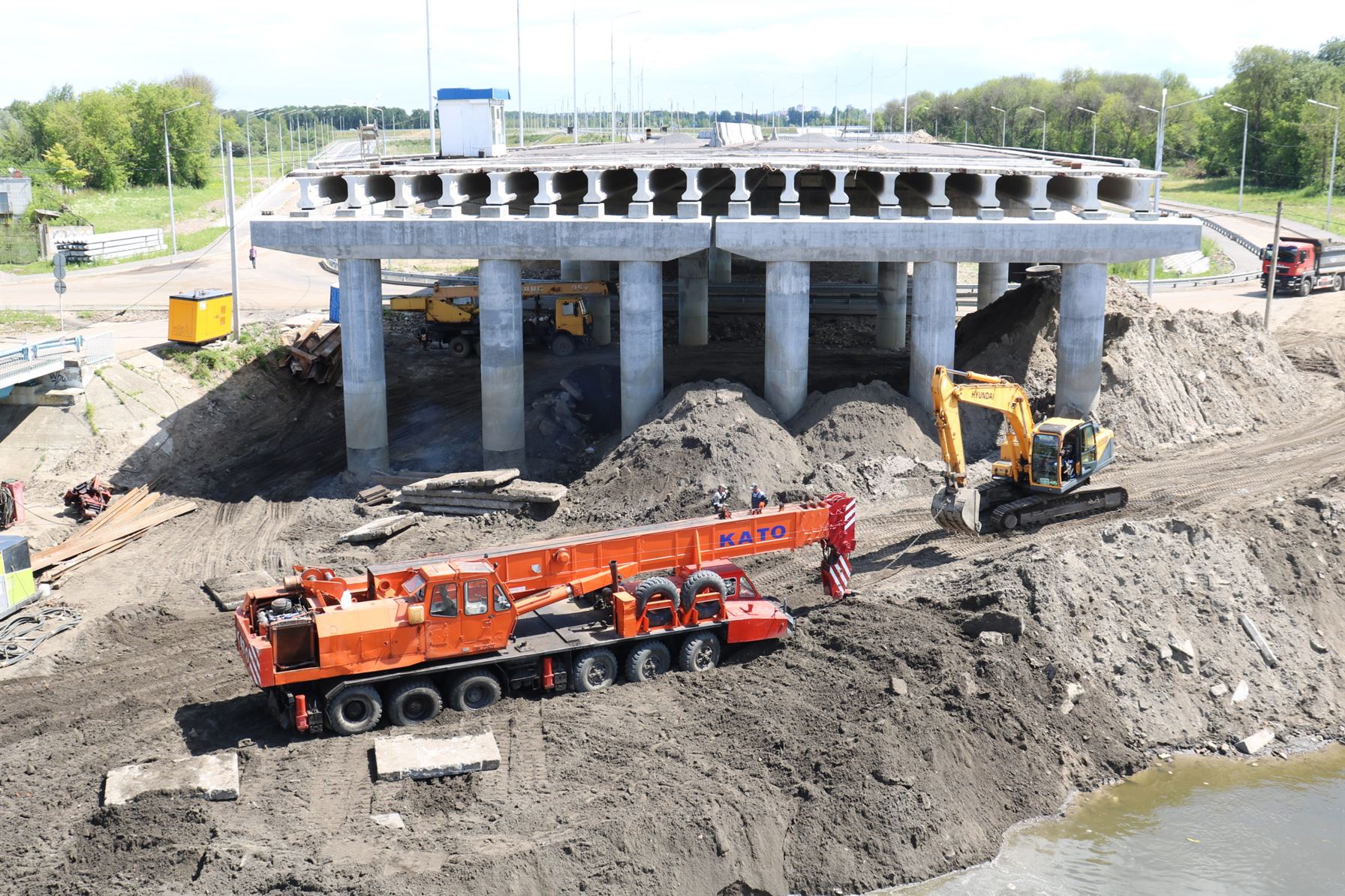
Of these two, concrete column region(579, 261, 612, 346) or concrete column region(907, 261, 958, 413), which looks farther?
concrete column region(579, 261, 612, 346)

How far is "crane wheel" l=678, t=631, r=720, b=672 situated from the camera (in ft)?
65.2

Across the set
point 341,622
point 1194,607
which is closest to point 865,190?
point 1194,607

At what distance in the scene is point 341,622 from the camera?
17578 mm

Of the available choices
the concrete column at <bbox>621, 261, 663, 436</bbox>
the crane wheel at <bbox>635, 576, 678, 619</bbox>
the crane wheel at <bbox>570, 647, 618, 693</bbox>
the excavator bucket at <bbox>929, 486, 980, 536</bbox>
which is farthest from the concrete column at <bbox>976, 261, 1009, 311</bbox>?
the crane wheel at <bbox>570, 647, 618, 693</bbox>

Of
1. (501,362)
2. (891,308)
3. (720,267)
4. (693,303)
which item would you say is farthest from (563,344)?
(720,267)

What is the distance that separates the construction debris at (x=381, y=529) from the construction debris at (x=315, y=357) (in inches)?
465

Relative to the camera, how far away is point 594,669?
19328 mm

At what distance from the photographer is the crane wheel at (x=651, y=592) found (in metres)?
19.2

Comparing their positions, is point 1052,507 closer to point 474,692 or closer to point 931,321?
point 931,321

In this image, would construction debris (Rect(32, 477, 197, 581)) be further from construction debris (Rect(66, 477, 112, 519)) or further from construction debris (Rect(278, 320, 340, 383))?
construction debris (Rect(278, 320, 340, 383))

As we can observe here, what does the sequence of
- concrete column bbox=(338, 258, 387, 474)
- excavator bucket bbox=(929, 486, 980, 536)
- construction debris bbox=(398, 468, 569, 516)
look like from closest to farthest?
excavator bucket bbox=(929, 486, 980, 536)
construction debris bbox=(398, 468, 569, 516)
concrete column bbox=(338, 258, 387, 474)

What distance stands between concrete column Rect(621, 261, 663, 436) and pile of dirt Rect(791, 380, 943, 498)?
384cm

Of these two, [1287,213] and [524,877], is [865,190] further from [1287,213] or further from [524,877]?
[1287,213]

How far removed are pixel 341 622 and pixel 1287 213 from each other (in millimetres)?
78630
